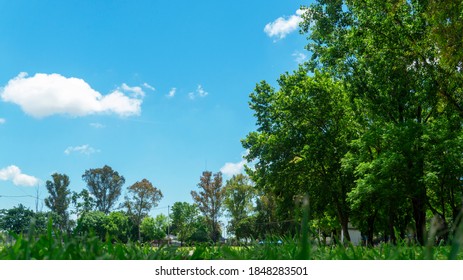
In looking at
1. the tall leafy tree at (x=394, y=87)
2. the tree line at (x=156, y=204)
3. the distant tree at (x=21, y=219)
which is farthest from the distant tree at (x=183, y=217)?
the distant tree at (x=21, y=219)

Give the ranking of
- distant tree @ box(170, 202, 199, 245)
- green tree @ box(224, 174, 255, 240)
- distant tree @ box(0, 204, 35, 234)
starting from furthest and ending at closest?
distant tree @ box(170, 202, 199, 245) → green tree @ box(224, 174, 255, 240) → distant tree @ box(0, 204, 35, 234)

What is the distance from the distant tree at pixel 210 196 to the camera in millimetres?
73062

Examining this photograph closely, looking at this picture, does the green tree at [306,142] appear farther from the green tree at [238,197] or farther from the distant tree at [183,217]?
the distant tree at [183,217]

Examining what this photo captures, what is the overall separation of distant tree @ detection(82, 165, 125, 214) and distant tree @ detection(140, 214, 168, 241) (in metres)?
13.2

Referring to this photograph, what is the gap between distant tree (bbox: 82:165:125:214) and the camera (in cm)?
8906

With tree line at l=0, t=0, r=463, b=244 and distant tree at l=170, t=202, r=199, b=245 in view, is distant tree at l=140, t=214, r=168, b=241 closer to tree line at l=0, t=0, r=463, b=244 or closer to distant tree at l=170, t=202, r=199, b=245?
distant tree at l=170, t=202, r=199, b=245

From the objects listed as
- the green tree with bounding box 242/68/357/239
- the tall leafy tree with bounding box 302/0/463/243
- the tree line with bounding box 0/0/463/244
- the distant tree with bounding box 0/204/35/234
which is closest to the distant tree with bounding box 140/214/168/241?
the tree line with bounding box 0/0/463/244

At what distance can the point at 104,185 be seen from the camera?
90812mm

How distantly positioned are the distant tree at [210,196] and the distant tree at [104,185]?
23.8 meters

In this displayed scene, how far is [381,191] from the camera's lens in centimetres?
2328

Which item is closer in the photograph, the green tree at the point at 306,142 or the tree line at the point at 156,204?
the green tree at the point at 306,142

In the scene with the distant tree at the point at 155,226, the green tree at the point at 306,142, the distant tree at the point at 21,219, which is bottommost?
the distant tree at the point at 21,219

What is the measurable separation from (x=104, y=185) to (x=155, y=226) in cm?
1846

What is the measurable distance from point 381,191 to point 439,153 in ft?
11.2
